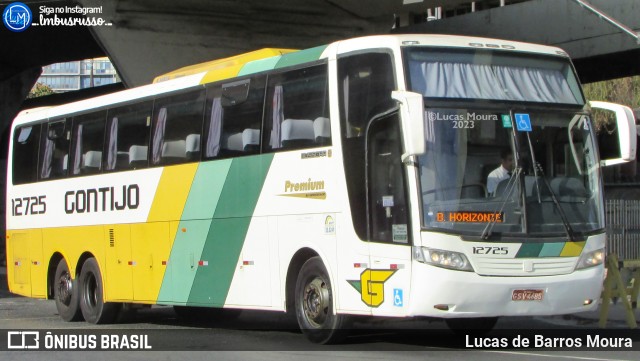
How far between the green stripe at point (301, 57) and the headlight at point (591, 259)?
152 inches

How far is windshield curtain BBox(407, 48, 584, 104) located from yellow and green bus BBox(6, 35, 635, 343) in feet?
0.05

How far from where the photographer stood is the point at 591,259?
449 inches

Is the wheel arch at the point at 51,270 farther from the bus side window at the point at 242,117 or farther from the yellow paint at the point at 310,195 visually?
the yellow paint at the point at 310,195

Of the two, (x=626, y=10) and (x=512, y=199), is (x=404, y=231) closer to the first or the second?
(x=512, y=199)

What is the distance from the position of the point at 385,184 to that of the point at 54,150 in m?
8.78

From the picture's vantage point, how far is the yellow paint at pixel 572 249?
11148mm


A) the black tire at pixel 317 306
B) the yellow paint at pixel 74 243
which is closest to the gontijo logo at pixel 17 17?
the yellow paint at pixel 74 243

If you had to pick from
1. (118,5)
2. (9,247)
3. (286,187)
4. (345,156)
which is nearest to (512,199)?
(345,156)

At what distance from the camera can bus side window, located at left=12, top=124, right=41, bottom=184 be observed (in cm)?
1884

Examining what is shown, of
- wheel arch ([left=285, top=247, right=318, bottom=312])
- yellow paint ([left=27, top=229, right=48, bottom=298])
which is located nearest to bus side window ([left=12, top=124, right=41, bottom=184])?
yellow paint ([left=27, top=229, right=48, bottom=298])

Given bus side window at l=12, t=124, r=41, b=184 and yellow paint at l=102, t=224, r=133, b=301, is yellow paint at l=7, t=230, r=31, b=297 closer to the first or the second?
bus side window at l=12, t=124, r=41, b=184

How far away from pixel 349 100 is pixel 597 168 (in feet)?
9.50

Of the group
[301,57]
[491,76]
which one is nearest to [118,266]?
[301,57]

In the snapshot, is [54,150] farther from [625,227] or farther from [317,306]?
[625,227]
